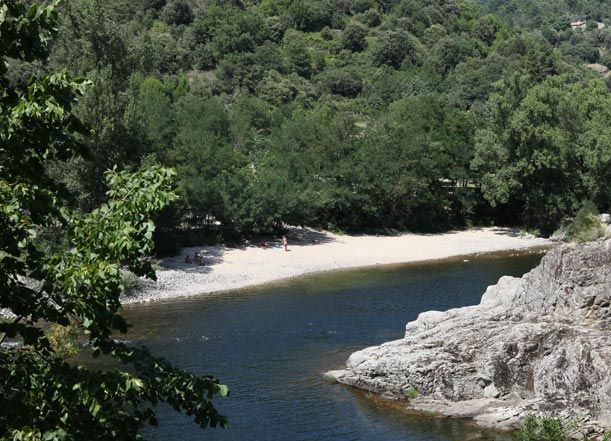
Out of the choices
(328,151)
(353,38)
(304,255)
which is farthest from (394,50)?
(304,255)

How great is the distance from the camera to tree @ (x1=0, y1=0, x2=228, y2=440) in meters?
9.17

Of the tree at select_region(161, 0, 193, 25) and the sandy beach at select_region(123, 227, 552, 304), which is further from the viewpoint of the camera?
the tree at select_region(161, 0, 193, 25)

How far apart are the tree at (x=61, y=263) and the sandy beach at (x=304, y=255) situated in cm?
3398

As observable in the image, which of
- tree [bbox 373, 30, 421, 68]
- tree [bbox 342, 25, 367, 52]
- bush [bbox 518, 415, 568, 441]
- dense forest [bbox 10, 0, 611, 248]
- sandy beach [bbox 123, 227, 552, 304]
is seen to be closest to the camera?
bush [bbox 518, 415, 568, 441]

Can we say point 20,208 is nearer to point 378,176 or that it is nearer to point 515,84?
point 378,176

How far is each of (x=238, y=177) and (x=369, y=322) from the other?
1923 centimetres

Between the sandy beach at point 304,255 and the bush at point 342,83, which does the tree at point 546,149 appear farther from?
the bush at point 342,83

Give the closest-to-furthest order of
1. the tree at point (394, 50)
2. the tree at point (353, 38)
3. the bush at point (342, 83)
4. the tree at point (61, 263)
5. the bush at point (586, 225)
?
1. the tree at point (61, 263)
2. the bush at point (586, 225)
3. the bush at point (342, 83)
4. the tree at point (394, 50)
5. the tree at point (353, 38)

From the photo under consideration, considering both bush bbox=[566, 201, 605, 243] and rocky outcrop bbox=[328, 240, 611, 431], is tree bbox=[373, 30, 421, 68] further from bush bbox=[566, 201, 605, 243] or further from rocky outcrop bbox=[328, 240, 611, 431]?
rocky outcrop bbox=[328, 240, 611, 431]

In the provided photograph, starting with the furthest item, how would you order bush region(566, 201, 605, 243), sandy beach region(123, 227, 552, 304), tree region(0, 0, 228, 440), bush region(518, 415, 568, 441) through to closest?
bush region(566, 201, 605, 243) < sandy beach region(123, 227, 552, 304) < bush region(518, 415, 568, 441) < tree region(0, 0, 228, 440)

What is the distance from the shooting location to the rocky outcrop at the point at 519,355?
25578 mm

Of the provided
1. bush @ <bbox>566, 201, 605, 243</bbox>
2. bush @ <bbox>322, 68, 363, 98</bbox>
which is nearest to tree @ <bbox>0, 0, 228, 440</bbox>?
bush @ <bbox>566, 201, 605, 243</bbox>

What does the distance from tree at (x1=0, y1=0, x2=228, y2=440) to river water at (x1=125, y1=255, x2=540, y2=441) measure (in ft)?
52.4

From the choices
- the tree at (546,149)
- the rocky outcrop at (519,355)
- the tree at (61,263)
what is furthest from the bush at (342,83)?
the tree at (61,263)
